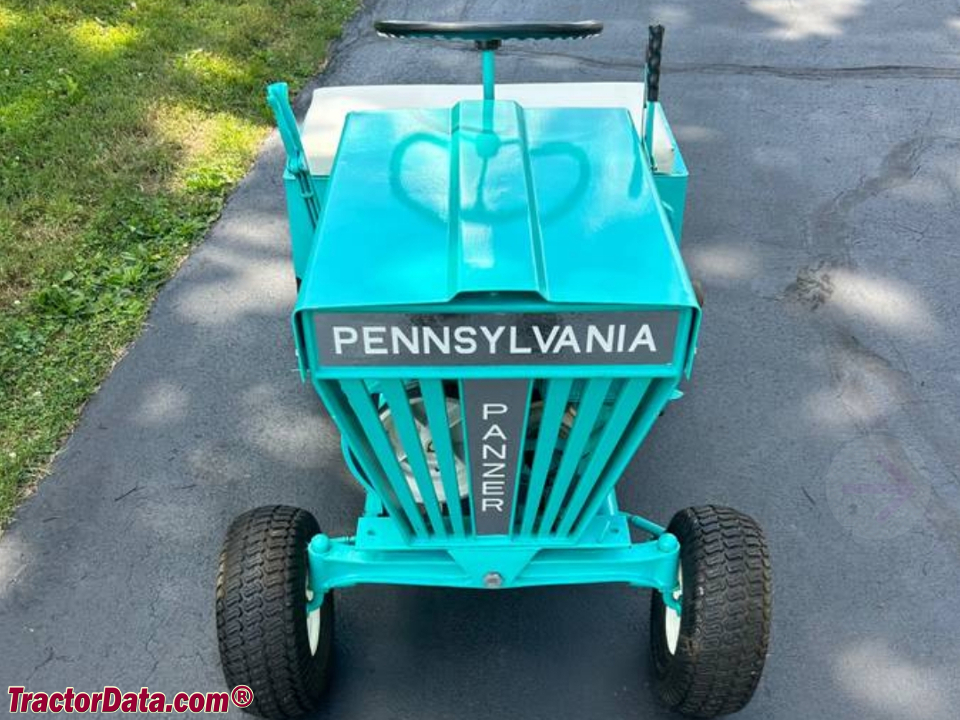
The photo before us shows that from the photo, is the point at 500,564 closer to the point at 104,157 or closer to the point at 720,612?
the point at 720,612

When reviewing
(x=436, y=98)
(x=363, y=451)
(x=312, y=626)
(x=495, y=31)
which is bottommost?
(x=312, y=626)

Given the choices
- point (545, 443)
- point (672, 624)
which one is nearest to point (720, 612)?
point (672, 624)

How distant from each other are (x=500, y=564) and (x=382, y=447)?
18.8 inches

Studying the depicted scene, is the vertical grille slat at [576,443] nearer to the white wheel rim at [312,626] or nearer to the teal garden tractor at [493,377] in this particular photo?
the teal garden tractor at [493,377]

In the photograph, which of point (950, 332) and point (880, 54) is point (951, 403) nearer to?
point (950, 332)

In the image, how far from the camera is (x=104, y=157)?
4.82 meters

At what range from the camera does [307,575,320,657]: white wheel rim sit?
97.0 inches

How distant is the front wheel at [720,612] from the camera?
2258 millimetres

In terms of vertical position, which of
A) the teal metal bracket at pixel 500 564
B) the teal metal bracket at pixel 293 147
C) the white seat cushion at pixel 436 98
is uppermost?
the teal metal bracket at pixel 293 147

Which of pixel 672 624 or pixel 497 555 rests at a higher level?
pixel 497 555

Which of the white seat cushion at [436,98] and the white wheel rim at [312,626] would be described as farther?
the white seat cushion at [436,98]

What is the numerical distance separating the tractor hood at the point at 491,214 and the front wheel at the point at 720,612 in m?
0.74

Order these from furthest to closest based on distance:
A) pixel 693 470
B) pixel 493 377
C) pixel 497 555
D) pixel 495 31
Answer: pixel 693 470 < pixel 497 555 < pixel 495 31 < pixel 493 377

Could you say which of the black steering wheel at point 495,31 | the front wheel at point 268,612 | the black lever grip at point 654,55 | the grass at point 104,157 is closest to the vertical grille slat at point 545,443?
the front wheel at point 268,612
